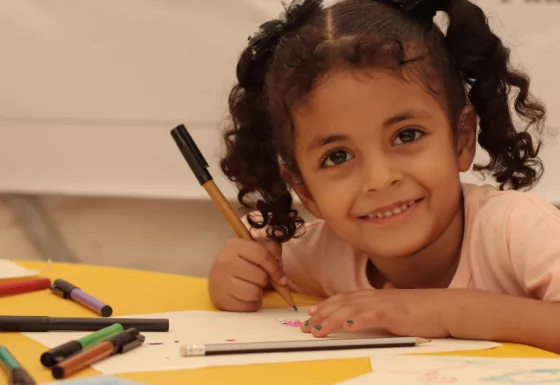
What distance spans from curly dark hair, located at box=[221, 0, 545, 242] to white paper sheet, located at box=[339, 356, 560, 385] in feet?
0.96

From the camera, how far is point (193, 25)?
1155 mm

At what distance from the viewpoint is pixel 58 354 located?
531 millimetres

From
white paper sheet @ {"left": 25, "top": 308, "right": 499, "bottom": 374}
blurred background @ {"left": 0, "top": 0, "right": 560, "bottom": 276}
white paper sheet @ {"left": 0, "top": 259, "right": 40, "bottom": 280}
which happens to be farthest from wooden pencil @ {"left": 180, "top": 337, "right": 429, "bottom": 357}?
blurred background @ {"left": 0, "top": 0, "right": 560, "bottom": 276}

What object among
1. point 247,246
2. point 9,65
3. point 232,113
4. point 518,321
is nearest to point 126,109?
point 9,65

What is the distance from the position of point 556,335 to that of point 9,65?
92cm

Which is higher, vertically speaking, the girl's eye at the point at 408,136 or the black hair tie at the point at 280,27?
the black hair tie at the point at 280,27

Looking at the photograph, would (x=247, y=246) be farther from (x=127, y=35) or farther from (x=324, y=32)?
(x=127, y=35)

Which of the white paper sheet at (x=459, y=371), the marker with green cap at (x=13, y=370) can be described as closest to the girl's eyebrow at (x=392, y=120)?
the white paper sheet at (x=459, y=371)

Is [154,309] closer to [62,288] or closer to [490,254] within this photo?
[62,288]

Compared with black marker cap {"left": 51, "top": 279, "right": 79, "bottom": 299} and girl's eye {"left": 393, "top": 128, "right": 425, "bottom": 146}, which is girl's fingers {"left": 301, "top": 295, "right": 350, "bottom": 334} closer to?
girl's eye {"left": 393, "top": 128, "right": 425, "bottom": 146}

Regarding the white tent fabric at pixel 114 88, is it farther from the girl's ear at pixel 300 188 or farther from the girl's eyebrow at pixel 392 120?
the girl's eyebrow at pixel 392 120

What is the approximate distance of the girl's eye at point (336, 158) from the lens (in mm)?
746

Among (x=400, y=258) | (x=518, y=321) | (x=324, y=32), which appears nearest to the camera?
(x=518, y=321)

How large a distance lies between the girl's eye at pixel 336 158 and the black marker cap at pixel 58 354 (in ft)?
1.06
